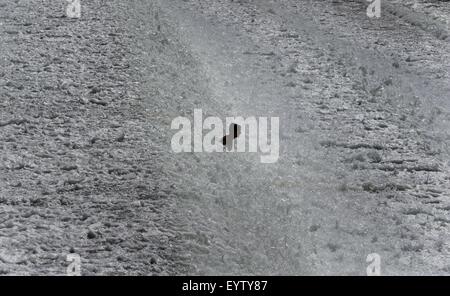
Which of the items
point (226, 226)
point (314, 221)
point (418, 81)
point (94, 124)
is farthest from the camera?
point (418, 81)

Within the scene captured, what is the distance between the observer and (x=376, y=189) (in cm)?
1595

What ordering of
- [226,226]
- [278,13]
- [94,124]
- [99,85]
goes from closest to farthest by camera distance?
[226,226]
[94,124]
[99,85]
[278,13]

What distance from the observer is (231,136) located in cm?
1672

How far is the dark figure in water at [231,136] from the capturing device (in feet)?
53.1

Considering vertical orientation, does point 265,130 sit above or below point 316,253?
above

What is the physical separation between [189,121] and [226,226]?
196 inches

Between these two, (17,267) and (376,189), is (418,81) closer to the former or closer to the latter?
(376,189)

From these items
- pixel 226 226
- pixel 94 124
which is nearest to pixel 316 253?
pixel 226 226

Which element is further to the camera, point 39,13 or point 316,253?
point 39,13

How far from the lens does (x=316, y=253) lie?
12.9m

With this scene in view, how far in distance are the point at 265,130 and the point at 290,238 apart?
5.91 m

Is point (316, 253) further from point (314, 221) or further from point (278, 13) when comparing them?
point (278, 13)

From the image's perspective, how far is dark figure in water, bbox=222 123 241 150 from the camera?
16.2m

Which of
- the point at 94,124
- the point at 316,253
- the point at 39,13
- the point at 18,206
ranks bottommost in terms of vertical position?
the point at 316,253
